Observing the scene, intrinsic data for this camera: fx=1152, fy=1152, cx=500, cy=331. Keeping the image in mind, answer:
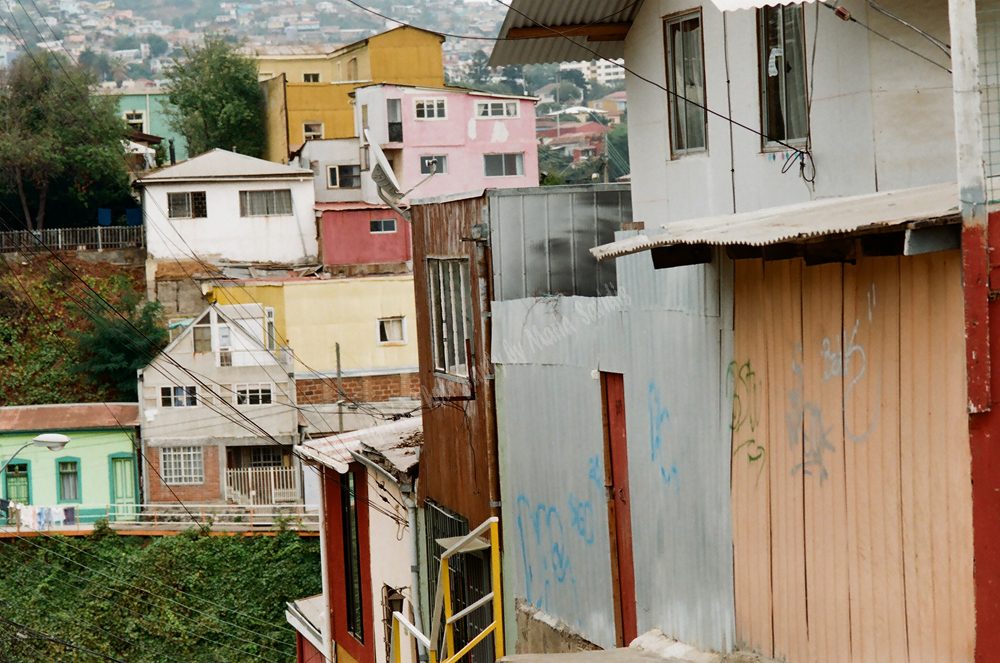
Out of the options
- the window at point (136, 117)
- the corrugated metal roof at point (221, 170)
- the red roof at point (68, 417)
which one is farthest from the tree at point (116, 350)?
the window at point (136, 117)

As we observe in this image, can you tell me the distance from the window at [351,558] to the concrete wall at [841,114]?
858cm

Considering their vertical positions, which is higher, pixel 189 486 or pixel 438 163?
pixel 438 163

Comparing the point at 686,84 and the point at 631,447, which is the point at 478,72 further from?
the point at 631,447

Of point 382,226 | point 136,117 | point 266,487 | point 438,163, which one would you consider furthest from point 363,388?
point 136,117

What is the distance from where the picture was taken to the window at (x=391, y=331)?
39.9 m

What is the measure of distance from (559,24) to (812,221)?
6.21 metres

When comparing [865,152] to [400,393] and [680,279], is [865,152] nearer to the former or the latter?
[680,279]

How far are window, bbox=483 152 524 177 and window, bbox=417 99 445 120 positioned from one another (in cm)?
285

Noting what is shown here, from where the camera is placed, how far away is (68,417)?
129ft

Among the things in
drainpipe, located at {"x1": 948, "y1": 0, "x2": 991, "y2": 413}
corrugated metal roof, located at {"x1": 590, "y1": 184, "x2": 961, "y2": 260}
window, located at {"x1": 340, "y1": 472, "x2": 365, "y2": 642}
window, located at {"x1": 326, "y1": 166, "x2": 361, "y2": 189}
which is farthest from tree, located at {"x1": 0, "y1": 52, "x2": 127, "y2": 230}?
drainpipe, located at {"x1": 948, "y1": 0, "x2": 991, "y2": 413}

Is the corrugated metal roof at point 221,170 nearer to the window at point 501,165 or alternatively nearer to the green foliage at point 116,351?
the green foliage at point 116,351

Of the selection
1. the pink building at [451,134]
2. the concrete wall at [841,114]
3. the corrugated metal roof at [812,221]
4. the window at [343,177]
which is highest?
the pink building at [451,134]

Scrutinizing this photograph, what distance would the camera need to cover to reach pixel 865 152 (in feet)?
26.4

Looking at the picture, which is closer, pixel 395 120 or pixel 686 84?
pixel 686 84
